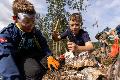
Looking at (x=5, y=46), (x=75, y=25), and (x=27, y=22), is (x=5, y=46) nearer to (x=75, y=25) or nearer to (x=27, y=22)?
(x=27, y=22)

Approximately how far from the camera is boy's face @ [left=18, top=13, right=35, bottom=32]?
5.41 meters

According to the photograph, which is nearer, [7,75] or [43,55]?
[7,75]

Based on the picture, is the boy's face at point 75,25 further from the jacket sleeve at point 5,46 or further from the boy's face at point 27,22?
the jacket sleeve at point 5,46

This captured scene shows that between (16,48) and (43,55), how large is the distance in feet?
1.71

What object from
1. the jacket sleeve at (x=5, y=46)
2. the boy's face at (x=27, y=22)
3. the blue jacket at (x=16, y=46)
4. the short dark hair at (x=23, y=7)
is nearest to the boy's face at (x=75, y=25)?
the blue jacket at (x=16, y=46)

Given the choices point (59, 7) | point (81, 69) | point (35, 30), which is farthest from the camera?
point (59, 7)

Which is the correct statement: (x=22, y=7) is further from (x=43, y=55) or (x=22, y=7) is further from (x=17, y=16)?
(x=43, y=55)

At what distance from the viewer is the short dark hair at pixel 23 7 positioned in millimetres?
5496

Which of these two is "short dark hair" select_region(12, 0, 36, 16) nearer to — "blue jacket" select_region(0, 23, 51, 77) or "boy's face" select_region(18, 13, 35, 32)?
"boy's face" select_region(18, 13, 35, 32)

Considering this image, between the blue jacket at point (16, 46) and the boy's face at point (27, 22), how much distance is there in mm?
78

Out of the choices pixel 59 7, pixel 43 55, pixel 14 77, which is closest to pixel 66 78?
pixel 43 55

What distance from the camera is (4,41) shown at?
16.5ft

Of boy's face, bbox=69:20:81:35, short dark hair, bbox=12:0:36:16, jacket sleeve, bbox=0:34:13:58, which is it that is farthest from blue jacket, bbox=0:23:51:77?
boy's face, bbox=69:20:81:35

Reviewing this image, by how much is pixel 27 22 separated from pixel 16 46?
412mm
